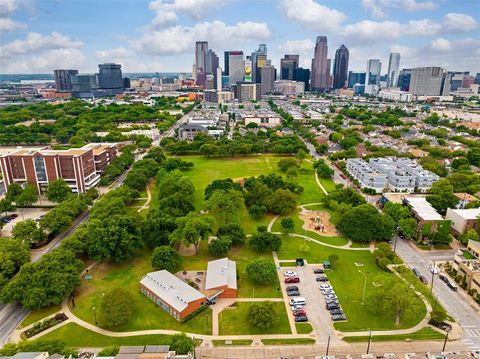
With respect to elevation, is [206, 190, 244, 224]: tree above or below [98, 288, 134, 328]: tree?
above

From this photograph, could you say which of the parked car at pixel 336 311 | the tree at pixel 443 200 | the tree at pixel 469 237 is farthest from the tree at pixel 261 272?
the tree at pixel 443 200

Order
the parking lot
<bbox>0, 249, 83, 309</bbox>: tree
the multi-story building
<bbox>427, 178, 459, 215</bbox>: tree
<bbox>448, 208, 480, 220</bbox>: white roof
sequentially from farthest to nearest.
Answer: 1. the multi-story building
2. <bbox>427, 178, 459, 215</bbox>: tree
3. <bbox>448, 208, 480, 220</bbox>: white roof
4. <bbox>0, 249, 83, 309</bbox>: tree
5. the parking lot

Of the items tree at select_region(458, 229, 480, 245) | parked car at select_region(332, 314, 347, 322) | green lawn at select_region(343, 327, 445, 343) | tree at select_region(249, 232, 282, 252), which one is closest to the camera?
green lawn at select_region(343, 327, 445, 343)

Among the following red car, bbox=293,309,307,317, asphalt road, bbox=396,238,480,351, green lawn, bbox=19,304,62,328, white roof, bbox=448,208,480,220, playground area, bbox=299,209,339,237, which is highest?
white roof, bbox=448,208,480,220

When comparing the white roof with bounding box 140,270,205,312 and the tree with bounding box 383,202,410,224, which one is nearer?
the white roof with bounding box 140,270,205,312

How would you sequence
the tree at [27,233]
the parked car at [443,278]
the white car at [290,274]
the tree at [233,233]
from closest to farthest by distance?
the parked car at [443,278]
the white car at [290,274]
the tree at [27,233]
the tree at [233,233]


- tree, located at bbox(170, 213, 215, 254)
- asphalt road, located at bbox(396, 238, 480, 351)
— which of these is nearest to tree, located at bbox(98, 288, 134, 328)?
tree, located at bbox(170, 213, 215, 254)

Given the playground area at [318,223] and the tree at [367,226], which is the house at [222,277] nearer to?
the playground area at [318,223]

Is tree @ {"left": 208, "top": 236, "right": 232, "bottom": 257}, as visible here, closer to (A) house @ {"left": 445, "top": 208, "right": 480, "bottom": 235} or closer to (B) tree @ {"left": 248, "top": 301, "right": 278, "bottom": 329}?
(B) tree @ {"left": 248, "top": 301, "right": 278, "bottom": 329}
